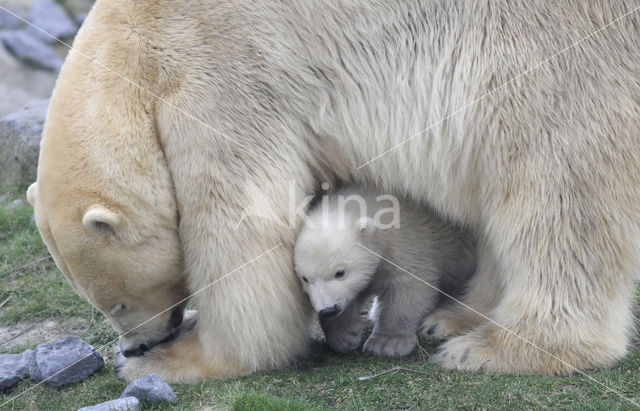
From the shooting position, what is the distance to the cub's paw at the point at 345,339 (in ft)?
14.0

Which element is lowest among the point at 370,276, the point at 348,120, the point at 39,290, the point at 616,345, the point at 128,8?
the point at 616,345

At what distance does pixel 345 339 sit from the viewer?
4.28 meters

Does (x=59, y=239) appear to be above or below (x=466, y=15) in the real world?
below

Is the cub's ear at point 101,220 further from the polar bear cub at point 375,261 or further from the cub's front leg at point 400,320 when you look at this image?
the cub's front leg at point 400,320

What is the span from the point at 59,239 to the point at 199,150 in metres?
0.78

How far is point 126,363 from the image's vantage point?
4.26 meters

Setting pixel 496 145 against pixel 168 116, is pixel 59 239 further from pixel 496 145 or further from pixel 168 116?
pixel 496 145

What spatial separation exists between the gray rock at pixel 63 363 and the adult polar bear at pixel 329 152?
1.02 ft

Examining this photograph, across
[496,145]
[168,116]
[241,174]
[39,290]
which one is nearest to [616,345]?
[496,145]

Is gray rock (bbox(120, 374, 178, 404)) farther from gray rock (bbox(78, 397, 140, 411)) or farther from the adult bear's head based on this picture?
the adult bear's head

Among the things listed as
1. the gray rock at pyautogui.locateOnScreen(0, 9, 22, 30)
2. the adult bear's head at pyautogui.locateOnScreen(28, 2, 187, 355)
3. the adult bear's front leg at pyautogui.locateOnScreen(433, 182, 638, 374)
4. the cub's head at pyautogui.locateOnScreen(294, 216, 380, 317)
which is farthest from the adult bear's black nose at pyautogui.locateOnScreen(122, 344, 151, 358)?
the gray rock at pyautogui.locateOnScreen(0, 9, 22, 30)

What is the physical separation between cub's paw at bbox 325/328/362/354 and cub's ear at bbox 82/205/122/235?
1196 mm

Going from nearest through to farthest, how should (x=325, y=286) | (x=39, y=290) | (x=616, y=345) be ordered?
(x=616, y=345)
(x=325, y=286)
(x=39, y=290)

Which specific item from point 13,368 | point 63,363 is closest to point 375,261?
point 63,363
